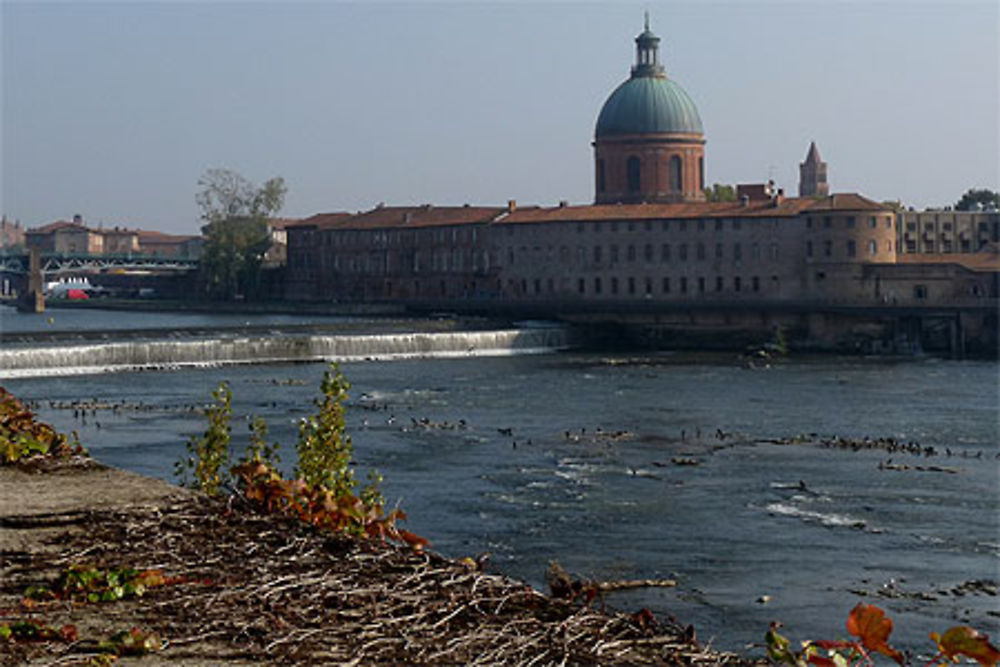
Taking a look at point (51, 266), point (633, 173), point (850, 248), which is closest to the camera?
point (850, 248)

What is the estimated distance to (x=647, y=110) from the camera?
123 m

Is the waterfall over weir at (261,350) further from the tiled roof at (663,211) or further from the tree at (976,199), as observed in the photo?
the tree at (976,199)

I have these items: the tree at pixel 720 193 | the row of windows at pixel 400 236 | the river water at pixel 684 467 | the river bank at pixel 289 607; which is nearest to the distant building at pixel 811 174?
the tree at pixel 720 193

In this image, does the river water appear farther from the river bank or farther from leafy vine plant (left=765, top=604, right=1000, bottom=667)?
leafy vine plant (left=765, top=604, right=1000, bottom=667)

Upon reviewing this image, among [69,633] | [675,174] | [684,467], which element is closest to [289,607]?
[69,633]

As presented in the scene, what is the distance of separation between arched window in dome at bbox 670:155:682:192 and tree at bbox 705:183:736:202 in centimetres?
2183

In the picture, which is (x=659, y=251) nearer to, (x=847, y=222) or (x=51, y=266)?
(x=847, y=222)

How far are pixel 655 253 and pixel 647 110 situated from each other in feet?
79.4

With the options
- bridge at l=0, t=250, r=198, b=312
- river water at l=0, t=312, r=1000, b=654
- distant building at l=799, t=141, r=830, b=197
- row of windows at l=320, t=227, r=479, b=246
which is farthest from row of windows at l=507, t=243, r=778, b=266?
distant building at l=799, t=141, r=830, b=197

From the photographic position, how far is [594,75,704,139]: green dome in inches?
4838

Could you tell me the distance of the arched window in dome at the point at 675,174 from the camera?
4818 inches

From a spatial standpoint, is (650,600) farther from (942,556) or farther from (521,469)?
(521,469)

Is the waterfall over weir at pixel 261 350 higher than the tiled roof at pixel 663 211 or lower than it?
lower

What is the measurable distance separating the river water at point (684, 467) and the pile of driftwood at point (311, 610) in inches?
331
